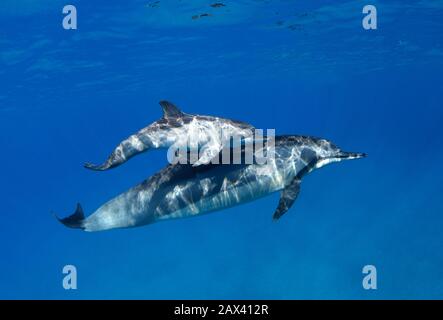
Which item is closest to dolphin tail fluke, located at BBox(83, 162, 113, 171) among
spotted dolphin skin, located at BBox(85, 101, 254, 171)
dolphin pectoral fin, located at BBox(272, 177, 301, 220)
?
spotted dolphin skin, located at BBox(85, 101, 254, 171)

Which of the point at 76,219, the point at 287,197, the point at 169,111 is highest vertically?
the point at 169,111

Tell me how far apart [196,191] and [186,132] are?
5.17ft

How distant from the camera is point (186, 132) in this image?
34.1 ft

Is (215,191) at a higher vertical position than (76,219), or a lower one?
higher

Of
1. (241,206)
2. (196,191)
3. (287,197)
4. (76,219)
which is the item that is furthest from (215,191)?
(241,206)

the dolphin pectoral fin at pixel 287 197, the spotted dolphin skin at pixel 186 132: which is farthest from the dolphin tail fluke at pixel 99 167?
the dolphin pectoral fin at pixel 287 197

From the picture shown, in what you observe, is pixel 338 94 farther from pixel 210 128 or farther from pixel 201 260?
pixel 210 128

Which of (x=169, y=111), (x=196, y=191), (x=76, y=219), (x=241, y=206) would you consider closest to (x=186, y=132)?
(x=169, y=111)

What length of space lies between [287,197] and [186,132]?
2.79 m

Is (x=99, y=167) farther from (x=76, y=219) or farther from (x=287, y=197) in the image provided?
(x=287, y=197)

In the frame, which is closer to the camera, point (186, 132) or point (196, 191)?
point (196, 191)

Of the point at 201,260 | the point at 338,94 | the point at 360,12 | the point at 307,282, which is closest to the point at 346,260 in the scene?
the point at 307,282

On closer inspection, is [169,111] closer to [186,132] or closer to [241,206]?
[186,132]
